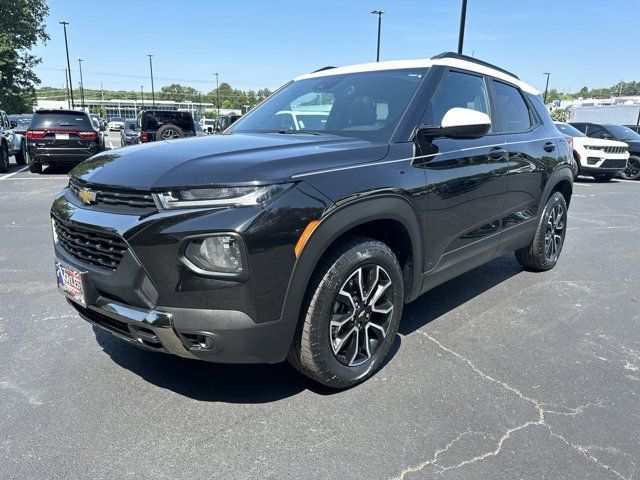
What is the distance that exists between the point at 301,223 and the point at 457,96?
76.0 inches

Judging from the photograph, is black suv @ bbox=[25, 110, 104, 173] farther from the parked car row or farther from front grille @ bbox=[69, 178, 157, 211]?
the parked car row

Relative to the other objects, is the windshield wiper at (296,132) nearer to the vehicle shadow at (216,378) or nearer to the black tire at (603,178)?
the vehicle shadow at (216,378)

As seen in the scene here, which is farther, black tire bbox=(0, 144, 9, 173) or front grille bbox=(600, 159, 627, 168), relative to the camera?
front grille bbox=(600, 159, 627, 168)

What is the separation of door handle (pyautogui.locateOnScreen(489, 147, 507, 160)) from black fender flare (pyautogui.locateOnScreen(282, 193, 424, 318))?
1.13m

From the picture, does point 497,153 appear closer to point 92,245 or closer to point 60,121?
point 92,245

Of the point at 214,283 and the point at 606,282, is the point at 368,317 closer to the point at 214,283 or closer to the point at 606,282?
the point at 214,283

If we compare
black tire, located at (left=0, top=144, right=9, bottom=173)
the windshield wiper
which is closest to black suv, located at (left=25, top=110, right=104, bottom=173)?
black tire, located at (left=0, top=144, right=9, bottom=173)

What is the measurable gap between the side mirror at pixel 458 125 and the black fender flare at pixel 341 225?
53cm

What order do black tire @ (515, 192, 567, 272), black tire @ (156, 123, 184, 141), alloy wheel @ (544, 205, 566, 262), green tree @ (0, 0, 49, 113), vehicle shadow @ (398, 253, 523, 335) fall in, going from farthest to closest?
green tree @ (0, 0, 49, 113)
black tire @ (156, 123, 184, 141)
alloy wheel @ (544, 205, 566, 262)
black tire @ (515, 192, 567, 272)
vehicle shadow @ (398, 253, 523, 335)

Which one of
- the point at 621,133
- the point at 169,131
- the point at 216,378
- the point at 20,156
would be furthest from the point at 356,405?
the point at 621,133

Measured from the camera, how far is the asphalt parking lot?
2.28 meters

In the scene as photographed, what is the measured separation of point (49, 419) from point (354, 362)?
1.64 metres

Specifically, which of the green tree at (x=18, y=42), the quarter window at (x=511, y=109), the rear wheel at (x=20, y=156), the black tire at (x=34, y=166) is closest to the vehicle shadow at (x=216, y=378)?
the quarter window at (x=511, y=109)

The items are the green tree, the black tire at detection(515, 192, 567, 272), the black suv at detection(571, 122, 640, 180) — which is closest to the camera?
the black tire at detection(515, 192, 567, 272)
